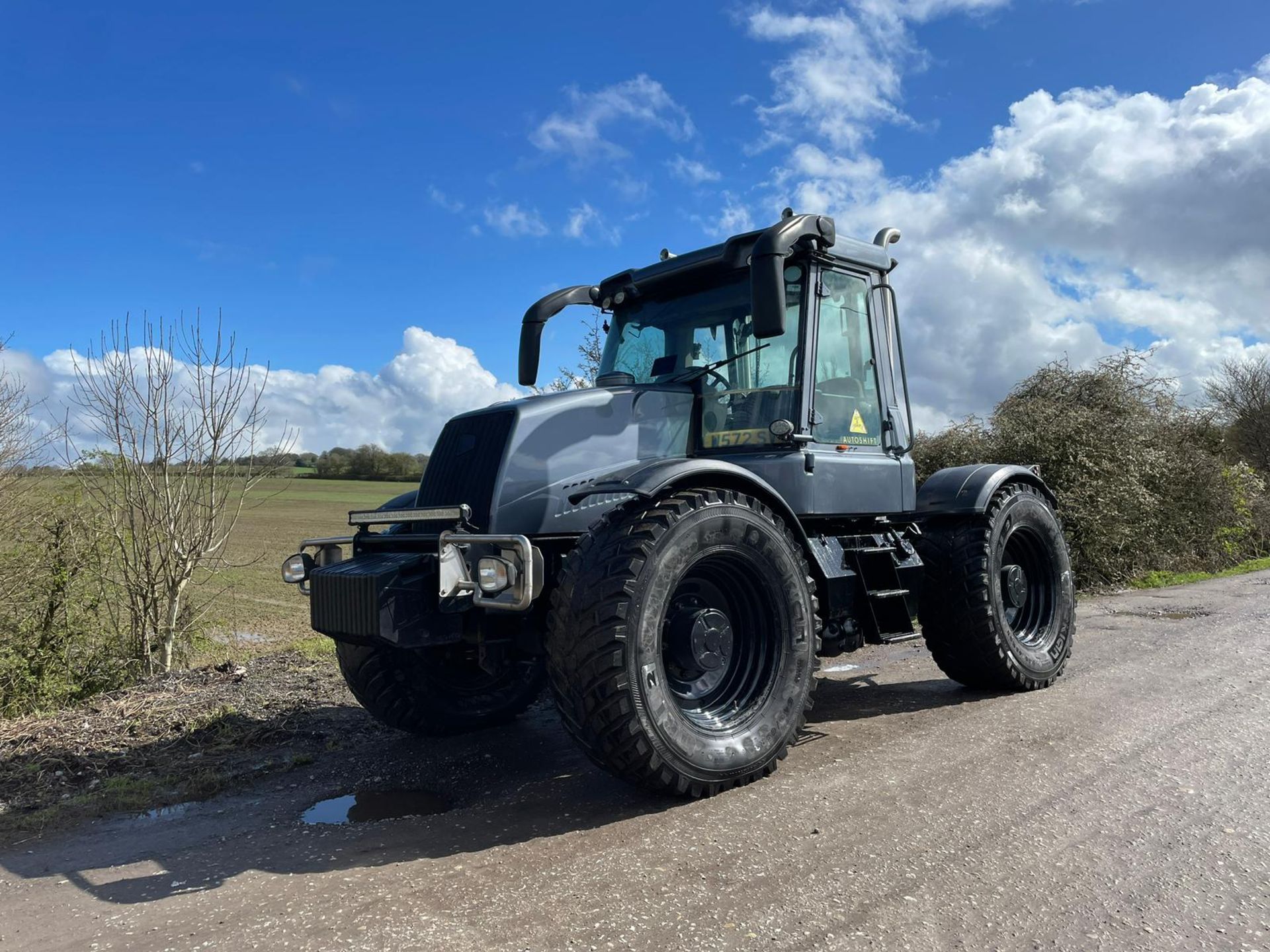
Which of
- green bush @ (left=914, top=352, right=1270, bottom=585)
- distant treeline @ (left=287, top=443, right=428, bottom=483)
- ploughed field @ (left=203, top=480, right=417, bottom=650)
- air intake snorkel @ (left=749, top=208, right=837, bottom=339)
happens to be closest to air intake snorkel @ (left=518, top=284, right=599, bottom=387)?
ploughed field @ (left=203, top=480, right=417, bottom=650)

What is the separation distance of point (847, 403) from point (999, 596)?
1.64m

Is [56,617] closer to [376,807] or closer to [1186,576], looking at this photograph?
[376,807]

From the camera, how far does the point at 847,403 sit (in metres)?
5.47

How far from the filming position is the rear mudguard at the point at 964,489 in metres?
5.83

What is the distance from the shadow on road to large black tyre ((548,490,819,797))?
0.30 meters

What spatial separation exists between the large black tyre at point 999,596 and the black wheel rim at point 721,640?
1907 millimetres

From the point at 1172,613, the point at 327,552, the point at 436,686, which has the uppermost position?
the point at 327,552

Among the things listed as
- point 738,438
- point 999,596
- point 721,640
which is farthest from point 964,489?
point 721,640

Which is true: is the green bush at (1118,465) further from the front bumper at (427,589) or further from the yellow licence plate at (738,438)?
the front bumper at (427,589)

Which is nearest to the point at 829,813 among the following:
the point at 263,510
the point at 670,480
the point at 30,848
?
the point at 670,480

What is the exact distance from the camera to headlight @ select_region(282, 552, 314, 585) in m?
4.69

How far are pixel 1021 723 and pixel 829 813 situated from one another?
6.34 ft

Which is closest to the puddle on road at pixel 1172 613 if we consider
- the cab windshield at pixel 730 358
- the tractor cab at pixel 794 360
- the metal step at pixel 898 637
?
the tractor cab at pixel 794 360

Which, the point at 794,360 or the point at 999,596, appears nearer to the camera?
the point at 794,360
